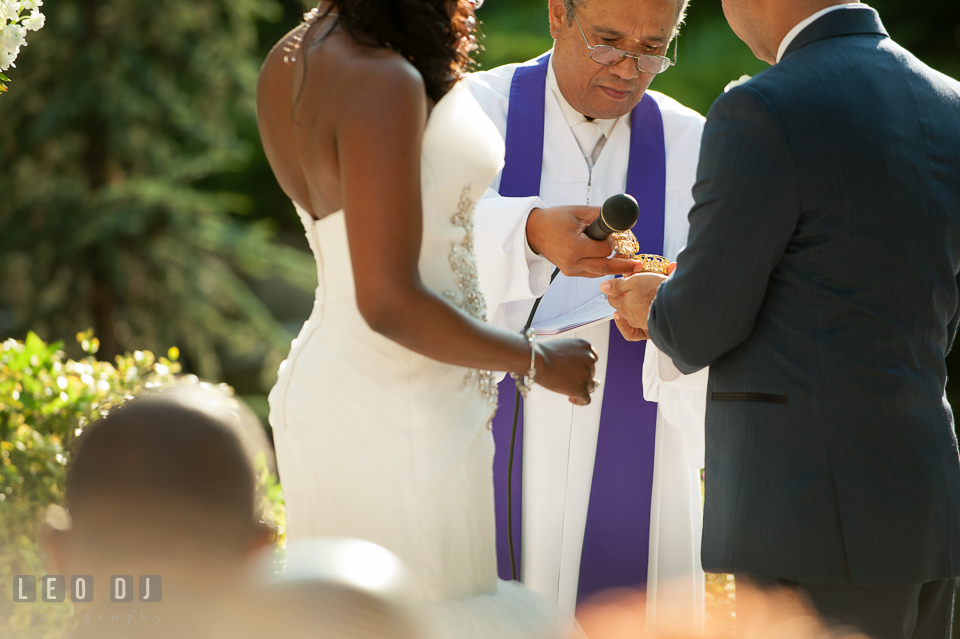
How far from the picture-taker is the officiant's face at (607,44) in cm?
326

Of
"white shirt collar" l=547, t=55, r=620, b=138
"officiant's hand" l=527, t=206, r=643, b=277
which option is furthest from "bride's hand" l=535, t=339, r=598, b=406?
"white shirt collar" l=547, t=55, r=620, b=138

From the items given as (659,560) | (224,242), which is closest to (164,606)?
(659,560)

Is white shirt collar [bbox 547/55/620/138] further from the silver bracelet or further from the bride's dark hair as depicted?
the silver bracelet

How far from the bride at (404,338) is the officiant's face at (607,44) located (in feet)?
4.26

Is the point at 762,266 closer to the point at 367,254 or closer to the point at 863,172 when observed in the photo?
the point at 863,172

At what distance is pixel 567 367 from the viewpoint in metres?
2.15

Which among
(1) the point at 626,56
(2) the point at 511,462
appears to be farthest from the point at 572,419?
(1) the point at 626,56

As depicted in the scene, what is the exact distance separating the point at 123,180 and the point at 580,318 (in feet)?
22.9

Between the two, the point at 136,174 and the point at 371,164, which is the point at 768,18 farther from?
the point at 136,174

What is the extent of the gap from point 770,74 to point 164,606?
1.76 metres

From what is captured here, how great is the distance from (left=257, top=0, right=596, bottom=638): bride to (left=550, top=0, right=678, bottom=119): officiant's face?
1299 mm

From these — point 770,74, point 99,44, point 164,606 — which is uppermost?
point 99,44

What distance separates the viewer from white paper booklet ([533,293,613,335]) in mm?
3123

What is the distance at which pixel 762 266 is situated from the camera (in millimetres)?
2221
